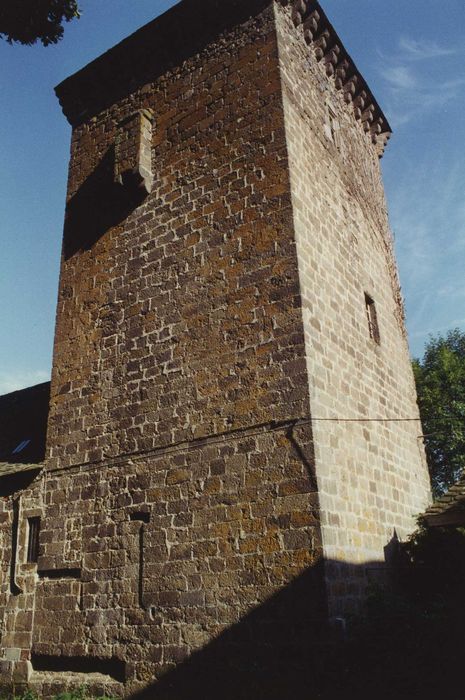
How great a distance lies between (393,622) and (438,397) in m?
16.3

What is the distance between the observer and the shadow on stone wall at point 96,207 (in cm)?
917

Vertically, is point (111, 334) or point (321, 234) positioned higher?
point (321, 234)

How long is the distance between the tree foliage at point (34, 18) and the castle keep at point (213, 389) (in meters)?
2.40

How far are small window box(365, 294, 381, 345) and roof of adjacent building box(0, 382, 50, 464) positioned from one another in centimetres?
564

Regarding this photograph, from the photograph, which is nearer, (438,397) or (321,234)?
(321,234)

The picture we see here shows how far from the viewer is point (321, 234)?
795cm

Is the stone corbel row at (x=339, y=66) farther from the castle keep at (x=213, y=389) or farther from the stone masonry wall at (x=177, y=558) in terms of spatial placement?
the stone masonry wall at (x=177, y=558)

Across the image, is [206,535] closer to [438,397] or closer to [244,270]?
[244,270]

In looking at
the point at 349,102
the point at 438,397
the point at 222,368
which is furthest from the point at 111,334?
the point at 438,397

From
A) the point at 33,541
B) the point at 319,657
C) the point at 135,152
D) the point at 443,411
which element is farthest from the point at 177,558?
the point at 443,411

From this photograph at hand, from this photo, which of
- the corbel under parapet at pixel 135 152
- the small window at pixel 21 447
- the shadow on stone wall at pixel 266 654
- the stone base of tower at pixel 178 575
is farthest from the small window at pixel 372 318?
the small window at pixel 21 447

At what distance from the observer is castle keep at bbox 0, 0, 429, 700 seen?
20.0 feet

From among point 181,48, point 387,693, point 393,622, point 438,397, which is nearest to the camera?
point 387,693

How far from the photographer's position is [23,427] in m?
11.8
